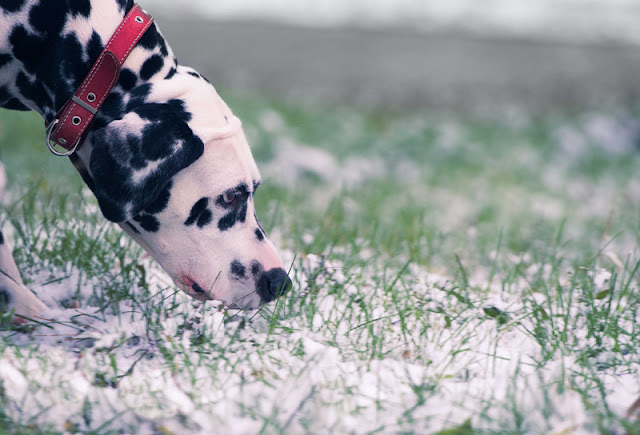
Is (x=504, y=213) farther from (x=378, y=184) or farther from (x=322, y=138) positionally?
(x=322, y=138)

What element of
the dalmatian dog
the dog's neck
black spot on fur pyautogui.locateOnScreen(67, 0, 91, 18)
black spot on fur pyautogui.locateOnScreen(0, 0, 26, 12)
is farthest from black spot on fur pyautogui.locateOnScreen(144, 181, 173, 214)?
black spot on fur pyautogui.locateOnScreen(0, 0, 26, 12)

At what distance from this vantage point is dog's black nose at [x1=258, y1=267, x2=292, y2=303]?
2.25 m

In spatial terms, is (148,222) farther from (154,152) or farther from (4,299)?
(4,299)

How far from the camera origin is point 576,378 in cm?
204

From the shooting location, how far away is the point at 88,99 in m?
2.03

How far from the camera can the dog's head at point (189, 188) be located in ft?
6.51

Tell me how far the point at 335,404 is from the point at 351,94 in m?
9.09

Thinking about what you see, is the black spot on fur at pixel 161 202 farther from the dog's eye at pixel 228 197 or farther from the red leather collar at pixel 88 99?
the red leather collar at pixel 88 99

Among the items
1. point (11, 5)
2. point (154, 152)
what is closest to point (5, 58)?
point (11, 5)

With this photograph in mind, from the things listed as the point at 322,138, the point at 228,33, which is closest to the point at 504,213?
the point at 322,138

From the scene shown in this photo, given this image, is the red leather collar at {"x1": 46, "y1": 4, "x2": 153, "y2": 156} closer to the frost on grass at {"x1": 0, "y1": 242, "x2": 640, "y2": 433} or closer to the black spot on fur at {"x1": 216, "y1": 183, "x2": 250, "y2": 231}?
the black spot on fur at {"x1": 216, "y1": 183, "x2": 250, "y2": 231}

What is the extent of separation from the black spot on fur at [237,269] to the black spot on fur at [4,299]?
2.49 feet

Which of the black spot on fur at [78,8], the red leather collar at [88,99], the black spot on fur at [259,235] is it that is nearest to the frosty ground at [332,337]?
the black spot on fur at [259,235]

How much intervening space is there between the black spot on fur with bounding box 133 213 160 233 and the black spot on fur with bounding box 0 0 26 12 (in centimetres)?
79
